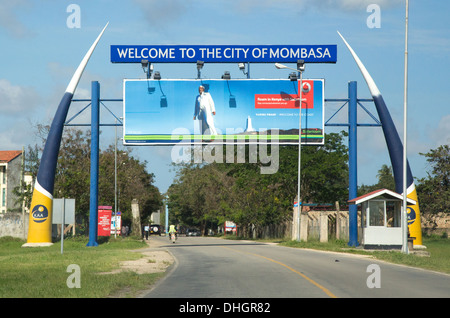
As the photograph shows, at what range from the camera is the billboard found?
3809 cm

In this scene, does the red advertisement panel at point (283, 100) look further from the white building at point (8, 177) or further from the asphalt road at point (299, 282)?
the white building at point (8, 177)

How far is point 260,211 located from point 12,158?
40.4 meters

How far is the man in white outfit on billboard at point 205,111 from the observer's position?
125 ft

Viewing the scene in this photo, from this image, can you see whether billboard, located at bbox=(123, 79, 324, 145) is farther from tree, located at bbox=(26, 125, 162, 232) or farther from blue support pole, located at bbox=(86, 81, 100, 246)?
tree, located at bbox=(26, 125, 162, 232)

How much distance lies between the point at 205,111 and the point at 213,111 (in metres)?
0.49

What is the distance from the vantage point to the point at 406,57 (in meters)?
29.3

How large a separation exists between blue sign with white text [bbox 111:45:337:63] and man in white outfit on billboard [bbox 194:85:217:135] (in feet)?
6.88

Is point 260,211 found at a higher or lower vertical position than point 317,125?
lower

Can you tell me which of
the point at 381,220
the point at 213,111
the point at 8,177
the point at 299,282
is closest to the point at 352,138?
the point at 381,220

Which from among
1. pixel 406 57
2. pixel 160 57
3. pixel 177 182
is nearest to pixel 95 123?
pixel 160 57

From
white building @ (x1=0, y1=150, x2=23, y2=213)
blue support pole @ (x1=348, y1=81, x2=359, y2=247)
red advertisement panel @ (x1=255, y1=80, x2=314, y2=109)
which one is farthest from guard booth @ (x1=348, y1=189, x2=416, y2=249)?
white building @ (x1=0, y1=150, x2=23, y2=213)

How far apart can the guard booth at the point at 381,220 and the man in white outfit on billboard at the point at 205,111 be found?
394 inches

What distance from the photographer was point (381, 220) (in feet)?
108
